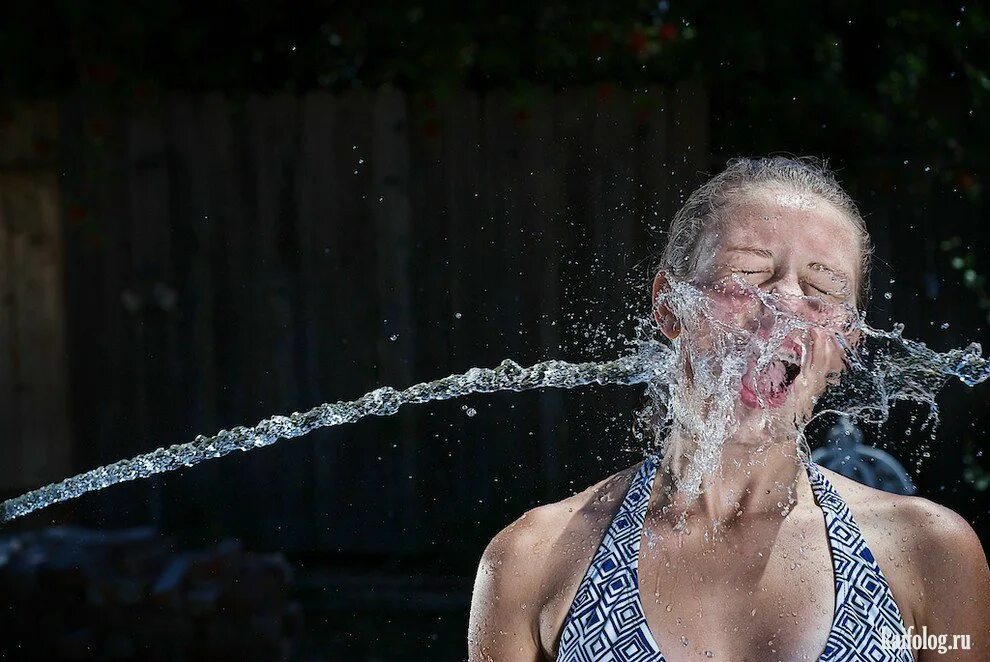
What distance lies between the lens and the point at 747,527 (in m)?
1.66

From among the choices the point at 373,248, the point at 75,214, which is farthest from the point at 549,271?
the point at 75,214

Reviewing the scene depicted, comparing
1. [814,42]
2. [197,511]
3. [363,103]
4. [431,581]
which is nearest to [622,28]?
[814,42]

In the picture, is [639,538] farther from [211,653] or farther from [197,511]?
[197,511]

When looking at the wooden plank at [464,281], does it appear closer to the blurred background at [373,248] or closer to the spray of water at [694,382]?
the blurred background at [373,248]

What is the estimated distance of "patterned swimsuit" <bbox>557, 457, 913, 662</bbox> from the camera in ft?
4.81

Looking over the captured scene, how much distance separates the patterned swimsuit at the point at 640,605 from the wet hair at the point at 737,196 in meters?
0.38

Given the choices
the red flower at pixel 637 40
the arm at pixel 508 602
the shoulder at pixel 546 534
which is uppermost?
the red flower at pixel 637 40

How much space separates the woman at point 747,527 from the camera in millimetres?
1525

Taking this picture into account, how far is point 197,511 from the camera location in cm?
383

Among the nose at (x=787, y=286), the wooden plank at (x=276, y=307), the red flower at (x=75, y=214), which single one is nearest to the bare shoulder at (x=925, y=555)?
the nose at (x=787, y=286)

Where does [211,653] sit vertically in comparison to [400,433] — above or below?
below

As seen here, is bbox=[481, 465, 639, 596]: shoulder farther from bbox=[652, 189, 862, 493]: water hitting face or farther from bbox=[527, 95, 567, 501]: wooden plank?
bbox=[527, 95, 567, 501]: wooden plank

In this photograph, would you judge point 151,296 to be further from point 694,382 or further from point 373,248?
point 694,382

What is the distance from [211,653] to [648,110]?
2106mm
